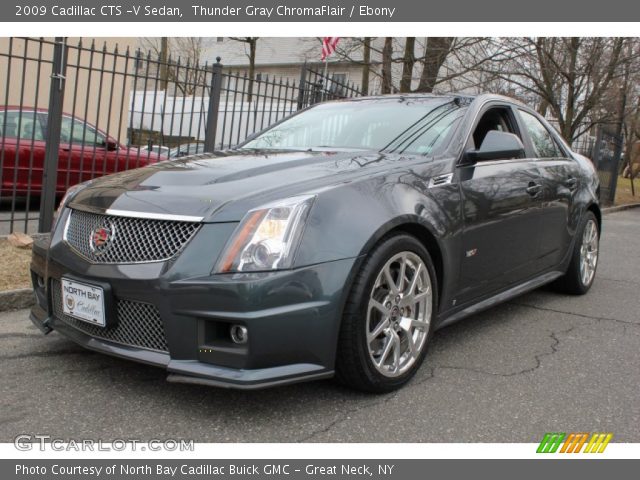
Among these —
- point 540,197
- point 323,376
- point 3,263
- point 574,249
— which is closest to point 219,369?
point 323,376

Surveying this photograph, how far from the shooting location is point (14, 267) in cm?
468

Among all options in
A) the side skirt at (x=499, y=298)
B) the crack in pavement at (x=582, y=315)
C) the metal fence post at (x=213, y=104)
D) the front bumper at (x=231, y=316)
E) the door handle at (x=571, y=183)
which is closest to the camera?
the front bumper at (x=231, y=316)

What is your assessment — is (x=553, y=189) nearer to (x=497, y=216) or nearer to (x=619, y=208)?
(x=497, y=216)

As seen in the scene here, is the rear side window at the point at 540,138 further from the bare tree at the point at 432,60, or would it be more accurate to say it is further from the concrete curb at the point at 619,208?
the concrete curb at the point at 619,208

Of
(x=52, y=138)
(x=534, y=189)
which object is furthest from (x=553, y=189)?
(x=52, y=138)

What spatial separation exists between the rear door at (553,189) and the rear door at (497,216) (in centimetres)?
13

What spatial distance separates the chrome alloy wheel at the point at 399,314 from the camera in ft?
9.43

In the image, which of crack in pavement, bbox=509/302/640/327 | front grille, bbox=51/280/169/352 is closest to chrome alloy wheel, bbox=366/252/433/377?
front grille, bbox=51/280/169/352

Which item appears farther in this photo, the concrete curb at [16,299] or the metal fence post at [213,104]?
the metal fence post at [213,104]

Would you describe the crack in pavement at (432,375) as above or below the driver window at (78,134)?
below

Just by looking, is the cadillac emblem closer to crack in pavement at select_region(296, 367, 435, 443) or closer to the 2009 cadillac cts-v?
the 2009 cadillac cts-v

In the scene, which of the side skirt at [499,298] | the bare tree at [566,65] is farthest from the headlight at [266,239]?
the bare tree at [566,65]

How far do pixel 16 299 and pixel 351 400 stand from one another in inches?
103

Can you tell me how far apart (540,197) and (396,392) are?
201cm
